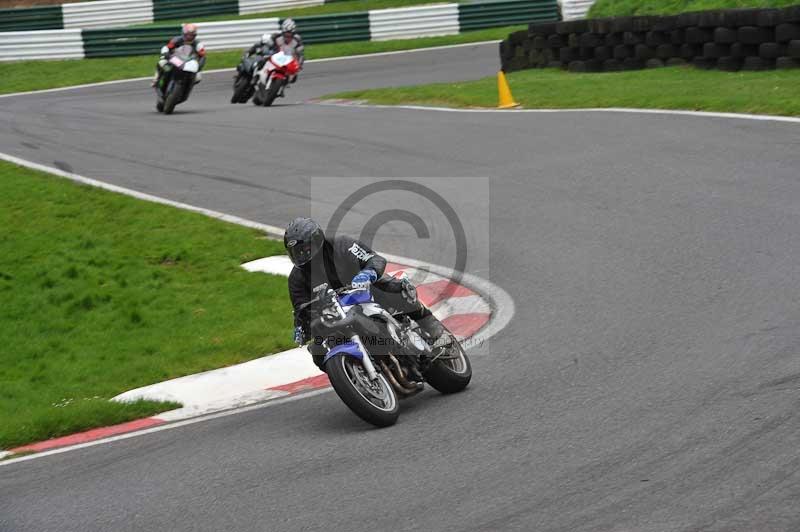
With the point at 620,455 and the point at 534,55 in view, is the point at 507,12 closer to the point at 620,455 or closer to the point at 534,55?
the point at 534,55

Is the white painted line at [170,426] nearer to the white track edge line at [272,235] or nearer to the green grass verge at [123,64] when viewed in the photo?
the white track edge line at [272,235]

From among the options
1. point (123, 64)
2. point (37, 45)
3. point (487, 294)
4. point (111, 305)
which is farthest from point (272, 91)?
point (487, 294)

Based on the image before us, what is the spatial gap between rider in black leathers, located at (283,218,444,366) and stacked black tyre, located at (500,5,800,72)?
11.9 meters

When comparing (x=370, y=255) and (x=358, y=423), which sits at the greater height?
(x=370, y=255)

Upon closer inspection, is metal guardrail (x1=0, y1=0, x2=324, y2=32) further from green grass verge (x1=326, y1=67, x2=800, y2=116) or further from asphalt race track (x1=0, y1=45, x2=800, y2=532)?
asphalt race track (x1=0, y1=45, x2=800, y2=532)

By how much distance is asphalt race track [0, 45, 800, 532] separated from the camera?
5758mm

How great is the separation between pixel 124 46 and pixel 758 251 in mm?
25592

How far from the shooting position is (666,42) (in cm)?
2052

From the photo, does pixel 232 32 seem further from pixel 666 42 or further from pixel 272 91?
pixel 666 42

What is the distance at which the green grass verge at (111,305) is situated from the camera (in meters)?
9.19

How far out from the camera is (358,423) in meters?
7.54

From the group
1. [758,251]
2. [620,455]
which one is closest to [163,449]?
[620,455]

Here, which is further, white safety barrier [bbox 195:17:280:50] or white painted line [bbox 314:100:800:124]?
white safety barrier [bbox 195:17:280:50]

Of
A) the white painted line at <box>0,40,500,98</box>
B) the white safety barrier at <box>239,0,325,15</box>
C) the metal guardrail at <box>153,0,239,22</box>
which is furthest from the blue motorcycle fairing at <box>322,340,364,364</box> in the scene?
the white safety barrier at <box>239,0,325,15</box>
